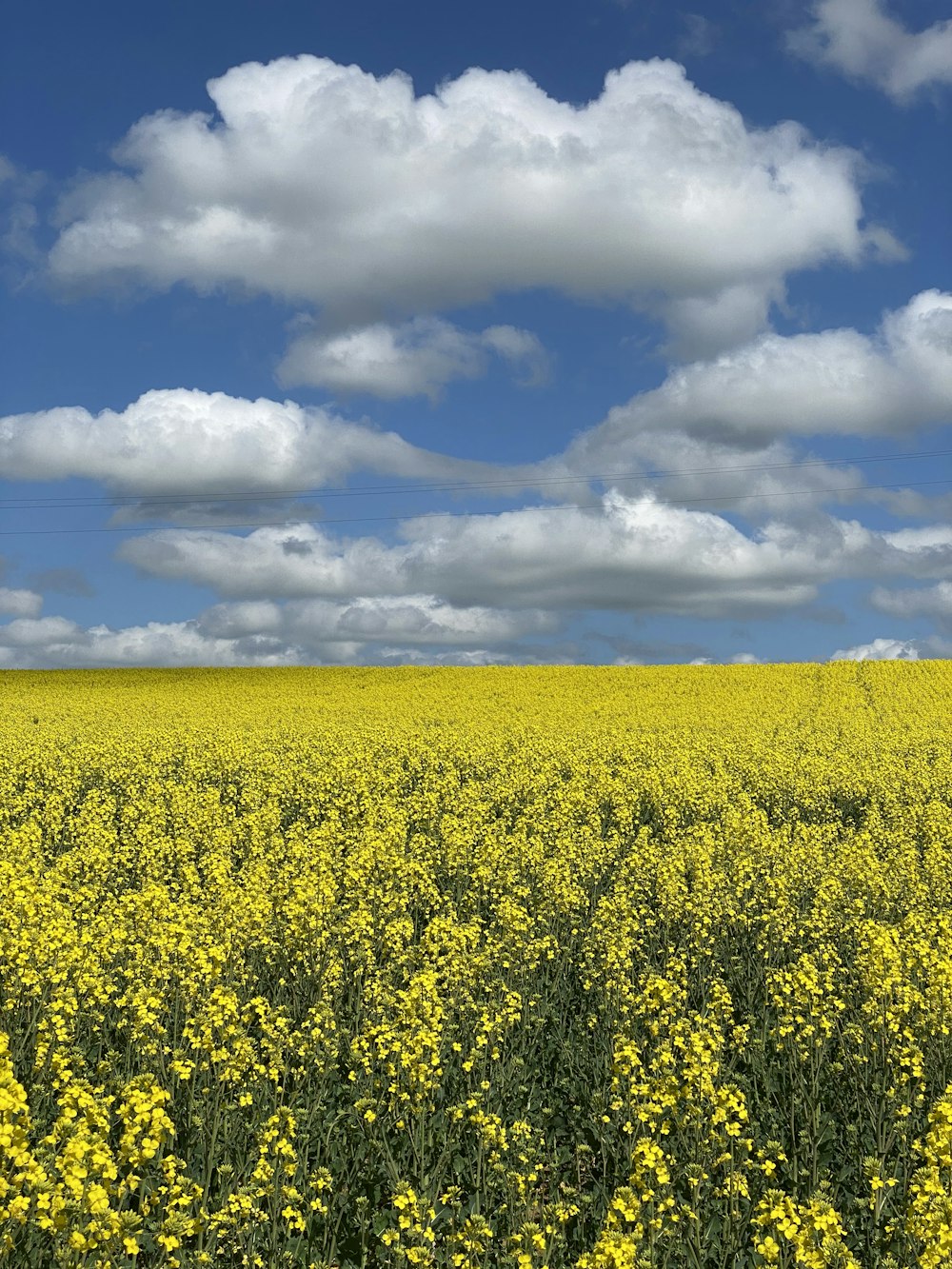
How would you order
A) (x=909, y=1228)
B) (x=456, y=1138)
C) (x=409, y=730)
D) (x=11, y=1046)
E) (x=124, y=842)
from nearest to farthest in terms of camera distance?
(x=909, y=1228), (x=456, y=1138), (x=11, y=1046), (x=124, y=842), (x=409, y=730)

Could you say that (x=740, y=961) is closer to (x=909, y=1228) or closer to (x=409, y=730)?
(x=909, y=1228)

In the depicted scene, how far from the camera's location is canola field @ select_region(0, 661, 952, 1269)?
6.42 metres

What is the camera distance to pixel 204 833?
55.6 ft

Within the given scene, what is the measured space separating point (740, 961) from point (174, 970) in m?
6.67

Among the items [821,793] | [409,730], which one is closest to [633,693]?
[409,730]

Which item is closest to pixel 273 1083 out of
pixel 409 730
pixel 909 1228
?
pixel 909 1228

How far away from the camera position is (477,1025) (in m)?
9.38

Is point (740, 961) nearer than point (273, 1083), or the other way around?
point (273, 1083)

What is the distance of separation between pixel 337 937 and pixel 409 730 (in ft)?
64.3

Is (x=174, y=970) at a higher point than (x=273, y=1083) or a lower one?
higher

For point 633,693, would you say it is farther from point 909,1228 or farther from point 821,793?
point 909,1228

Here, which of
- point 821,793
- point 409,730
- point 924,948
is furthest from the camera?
point 409,730

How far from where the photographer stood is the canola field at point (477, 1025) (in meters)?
6.42

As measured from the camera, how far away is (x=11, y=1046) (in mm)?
9070
